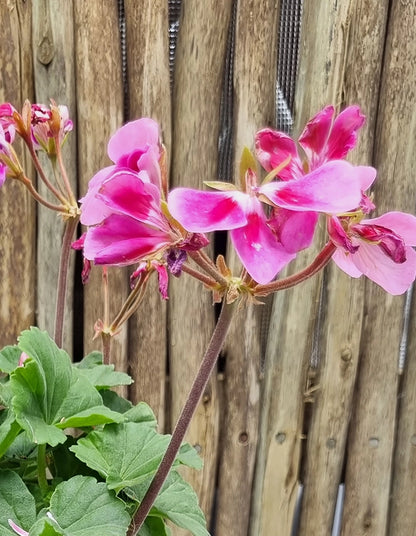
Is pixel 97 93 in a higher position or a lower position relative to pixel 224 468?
higher

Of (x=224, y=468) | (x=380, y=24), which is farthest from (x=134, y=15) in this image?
(x=224, y=468)

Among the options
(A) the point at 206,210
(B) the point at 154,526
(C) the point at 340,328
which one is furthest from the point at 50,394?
(C) the point at 340,328

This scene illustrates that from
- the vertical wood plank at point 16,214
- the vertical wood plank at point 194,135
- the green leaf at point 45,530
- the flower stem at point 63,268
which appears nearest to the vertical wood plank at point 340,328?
the vertical wood plank at point 194,135

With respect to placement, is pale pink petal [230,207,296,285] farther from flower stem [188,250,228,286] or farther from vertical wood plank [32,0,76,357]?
vertical wood plank [32,0,76,357]

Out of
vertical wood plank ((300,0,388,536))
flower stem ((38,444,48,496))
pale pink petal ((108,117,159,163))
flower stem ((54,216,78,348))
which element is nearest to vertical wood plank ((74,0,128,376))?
vertical wood plank ((300,0,388,536))

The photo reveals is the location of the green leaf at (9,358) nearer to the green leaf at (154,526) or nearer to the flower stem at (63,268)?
the flower stem at (63,268)

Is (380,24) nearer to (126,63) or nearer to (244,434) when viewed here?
(126,63)
